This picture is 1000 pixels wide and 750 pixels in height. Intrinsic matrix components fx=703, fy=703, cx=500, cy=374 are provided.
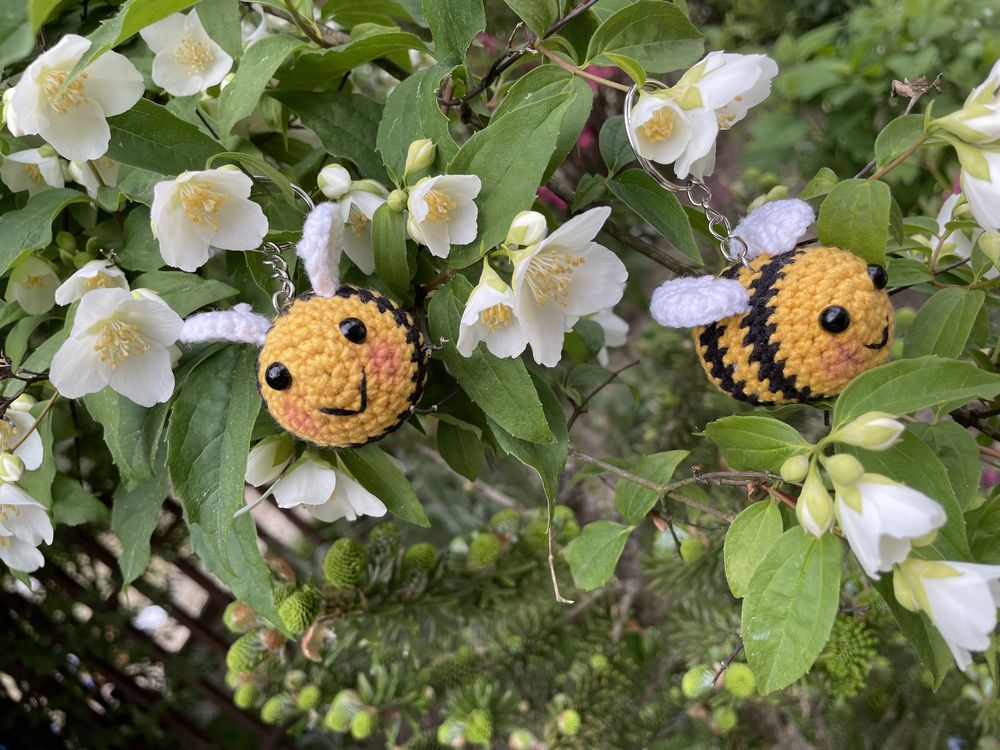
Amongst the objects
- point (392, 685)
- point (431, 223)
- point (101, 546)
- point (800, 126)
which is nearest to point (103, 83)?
point (431, 223)

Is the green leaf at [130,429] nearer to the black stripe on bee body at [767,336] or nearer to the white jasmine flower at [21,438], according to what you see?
the white jasmine flower at [21,438]

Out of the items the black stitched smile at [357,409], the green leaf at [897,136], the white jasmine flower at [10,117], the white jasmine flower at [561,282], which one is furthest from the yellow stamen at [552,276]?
the white jasmine flower at [10,117]

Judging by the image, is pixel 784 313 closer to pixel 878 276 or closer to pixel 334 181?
pixel 878 276

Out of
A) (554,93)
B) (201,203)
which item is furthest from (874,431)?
(201,203)

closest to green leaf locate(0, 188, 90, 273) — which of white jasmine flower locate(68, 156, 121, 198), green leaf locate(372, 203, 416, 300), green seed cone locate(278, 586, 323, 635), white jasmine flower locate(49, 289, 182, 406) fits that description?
white jasmine flower locate(68, 156, 121, 198)

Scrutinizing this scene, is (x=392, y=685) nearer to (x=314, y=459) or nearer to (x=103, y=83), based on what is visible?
(x=314, y=459)
